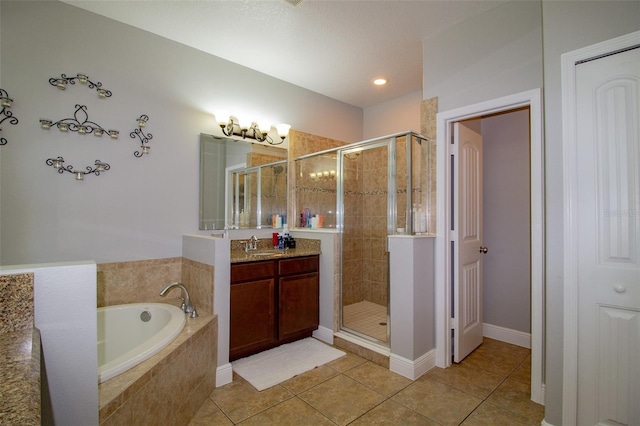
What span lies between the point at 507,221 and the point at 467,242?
0.78 metres

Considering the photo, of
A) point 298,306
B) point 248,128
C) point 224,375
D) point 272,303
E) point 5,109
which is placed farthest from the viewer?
point 248,128

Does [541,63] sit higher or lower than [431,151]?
higher

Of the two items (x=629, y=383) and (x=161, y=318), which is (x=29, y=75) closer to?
(x=161, y=318)

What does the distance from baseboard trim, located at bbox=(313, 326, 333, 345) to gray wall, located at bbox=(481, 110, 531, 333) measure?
5.56 feet

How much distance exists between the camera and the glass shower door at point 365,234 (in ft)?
11.5

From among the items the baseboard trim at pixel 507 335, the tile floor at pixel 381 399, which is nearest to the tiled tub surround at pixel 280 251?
the tile floor at pixel 381 399

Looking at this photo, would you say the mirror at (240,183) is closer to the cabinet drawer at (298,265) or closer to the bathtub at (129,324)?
the cabinet drawer at (298,265)

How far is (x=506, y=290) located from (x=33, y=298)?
3643 millimetres

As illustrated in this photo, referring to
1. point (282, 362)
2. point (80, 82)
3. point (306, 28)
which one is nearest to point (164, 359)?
point (282, 362)

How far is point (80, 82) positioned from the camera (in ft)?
7.77

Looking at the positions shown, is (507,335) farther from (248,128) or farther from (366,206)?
(248,128)

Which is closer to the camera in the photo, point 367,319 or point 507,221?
point 507,221

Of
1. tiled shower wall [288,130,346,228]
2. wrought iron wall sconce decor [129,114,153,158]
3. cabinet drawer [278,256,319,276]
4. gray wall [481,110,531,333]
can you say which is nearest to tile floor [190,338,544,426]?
gray wall [481,110,531,333]

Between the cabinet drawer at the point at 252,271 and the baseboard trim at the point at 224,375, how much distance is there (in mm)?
639
